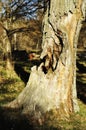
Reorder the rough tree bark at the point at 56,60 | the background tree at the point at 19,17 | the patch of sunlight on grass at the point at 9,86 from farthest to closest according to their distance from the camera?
the background tree at the point at 19,17 < the patch of sunlight on grass at the point at 9,86 < the rough tree bark at the point at 56,60

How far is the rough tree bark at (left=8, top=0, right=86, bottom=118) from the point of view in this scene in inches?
377

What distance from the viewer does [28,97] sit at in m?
9.58

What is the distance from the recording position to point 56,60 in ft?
32.0

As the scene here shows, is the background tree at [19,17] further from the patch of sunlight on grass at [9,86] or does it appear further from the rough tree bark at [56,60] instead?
the rough tree bark at [56,60]

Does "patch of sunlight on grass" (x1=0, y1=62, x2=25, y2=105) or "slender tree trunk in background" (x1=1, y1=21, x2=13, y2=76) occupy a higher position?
"slender tree trunk in background" (x1=1, y1=21, x2=13, y2=76)

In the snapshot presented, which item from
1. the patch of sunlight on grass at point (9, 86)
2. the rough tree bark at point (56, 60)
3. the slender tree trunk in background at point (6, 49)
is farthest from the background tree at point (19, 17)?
the rough tree bark at point (56, 60)

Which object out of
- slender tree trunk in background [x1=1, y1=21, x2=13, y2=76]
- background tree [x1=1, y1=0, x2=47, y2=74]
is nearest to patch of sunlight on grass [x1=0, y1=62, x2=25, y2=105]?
slender tree trunk in background [x1=1, y1=21, x2=13, y2=76]

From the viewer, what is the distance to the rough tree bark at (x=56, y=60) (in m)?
9.59

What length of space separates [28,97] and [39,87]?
43 cm

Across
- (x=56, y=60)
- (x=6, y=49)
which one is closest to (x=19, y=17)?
(x=6, y=49)

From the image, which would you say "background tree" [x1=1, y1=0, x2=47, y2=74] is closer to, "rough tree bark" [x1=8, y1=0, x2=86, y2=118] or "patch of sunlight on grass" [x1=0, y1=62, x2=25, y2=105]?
"patch of sunlight on grass" [x1=0, y1=62, x2=25, y2=105]

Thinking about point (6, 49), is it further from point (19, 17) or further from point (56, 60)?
point (56, 60)

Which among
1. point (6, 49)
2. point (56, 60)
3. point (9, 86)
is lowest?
point (9, 86)

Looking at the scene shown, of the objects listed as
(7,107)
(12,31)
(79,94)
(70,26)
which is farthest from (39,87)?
(12,31)
